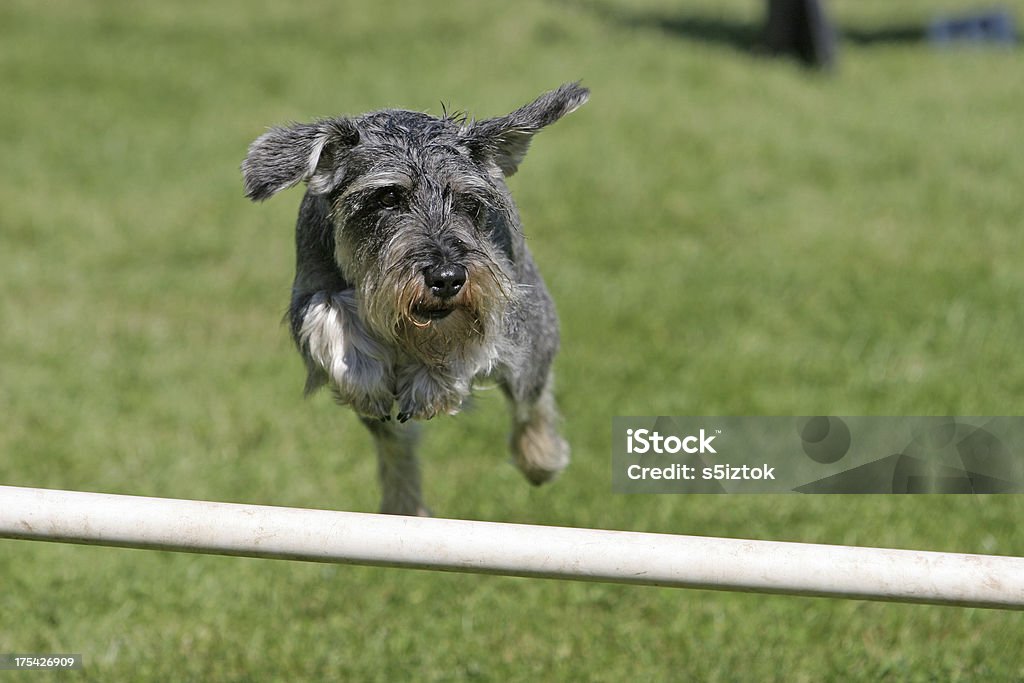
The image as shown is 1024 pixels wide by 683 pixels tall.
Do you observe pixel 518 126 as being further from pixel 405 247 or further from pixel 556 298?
pixel 556 298

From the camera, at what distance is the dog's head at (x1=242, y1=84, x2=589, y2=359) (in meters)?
3.24

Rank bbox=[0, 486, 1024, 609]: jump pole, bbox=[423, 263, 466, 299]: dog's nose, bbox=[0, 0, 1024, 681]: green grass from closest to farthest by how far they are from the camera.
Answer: bbox=[0, 486, 1024, 609]: jump pole → bbox=[423, 263, 466, 299]: dog's nose → bbox=[0, 0, 1024, 681]: green grass

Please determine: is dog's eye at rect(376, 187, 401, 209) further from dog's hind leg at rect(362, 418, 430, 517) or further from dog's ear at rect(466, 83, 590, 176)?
dog's hind leg at rect(362, 418, 430, 517)

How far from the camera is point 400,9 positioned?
15.7 m

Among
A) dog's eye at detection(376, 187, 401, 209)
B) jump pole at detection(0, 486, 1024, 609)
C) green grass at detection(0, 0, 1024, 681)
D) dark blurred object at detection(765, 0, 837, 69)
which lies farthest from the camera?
dark blurred object at detection(765, 0, 837, 69)

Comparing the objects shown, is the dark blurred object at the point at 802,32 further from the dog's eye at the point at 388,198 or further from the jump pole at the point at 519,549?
the jump pole at the point at 519,549

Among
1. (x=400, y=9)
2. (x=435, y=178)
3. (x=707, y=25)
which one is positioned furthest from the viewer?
(x=707, y=25)

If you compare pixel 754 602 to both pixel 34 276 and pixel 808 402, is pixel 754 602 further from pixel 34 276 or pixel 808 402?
pixel 34 276

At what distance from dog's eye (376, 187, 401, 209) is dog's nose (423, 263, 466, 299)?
28cm

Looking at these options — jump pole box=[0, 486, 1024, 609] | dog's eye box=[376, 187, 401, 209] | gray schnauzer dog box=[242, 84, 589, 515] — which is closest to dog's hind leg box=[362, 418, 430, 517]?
gray schnauzer dog box=[242, 84, 589, 515]

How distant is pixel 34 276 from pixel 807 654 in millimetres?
7224

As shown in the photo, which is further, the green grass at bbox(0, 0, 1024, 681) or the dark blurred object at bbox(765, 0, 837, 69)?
the dark blurred object at bbox(765, 0, 837, 69)

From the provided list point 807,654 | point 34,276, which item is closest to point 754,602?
point 807,654

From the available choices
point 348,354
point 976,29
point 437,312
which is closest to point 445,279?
point 437,312
